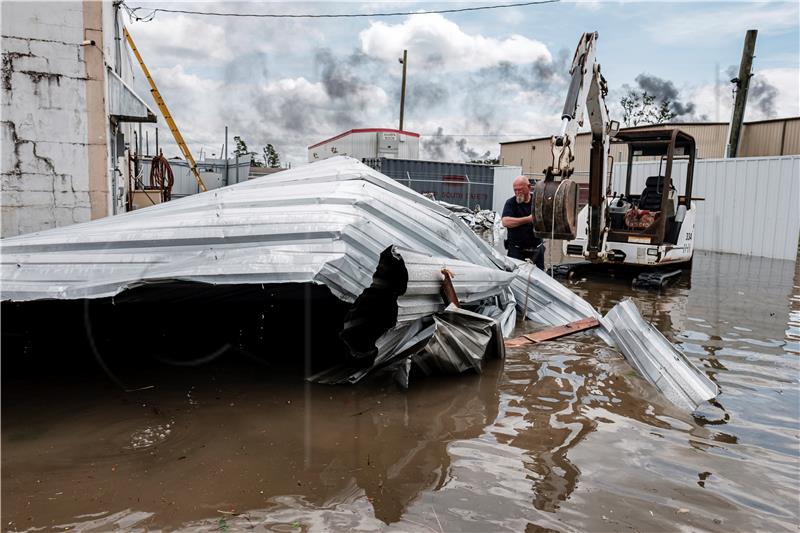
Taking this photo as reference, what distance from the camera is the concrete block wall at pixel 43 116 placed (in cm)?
838

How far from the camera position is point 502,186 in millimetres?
27031

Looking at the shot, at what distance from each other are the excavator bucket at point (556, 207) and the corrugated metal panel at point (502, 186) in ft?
64.7

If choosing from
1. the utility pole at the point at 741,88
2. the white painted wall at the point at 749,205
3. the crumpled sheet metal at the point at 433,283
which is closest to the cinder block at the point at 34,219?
the crumpled sheet metal at the point at 433,283

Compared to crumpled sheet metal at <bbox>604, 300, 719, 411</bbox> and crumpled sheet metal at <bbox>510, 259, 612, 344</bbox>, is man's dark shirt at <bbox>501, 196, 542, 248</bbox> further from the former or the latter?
crumpled sheet metal at <bbox>604, 300, 719, 411</bbox>

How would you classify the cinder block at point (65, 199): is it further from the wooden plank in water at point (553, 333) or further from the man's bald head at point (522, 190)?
the wooden plank in water at point (553, 333)

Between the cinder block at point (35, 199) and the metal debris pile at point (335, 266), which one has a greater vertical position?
the cinder block at point (35, 199)

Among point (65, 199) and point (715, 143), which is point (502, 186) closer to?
point (715, 143)

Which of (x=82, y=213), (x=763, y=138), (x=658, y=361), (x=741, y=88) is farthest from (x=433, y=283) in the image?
(x=763, y=138)

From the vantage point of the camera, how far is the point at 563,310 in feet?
23.2

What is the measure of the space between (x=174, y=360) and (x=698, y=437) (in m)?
4.42

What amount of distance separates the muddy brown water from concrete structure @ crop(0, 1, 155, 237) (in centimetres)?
515

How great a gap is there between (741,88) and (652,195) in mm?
9863

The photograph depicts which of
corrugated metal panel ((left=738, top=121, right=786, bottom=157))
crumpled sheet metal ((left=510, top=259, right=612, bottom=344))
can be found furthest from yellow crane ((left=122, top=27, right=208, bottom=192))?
corrugated metal panel ((left=738, top=121, right=786, bottom=157))

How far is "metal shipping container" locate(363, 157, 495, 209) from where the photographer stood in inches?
1070
